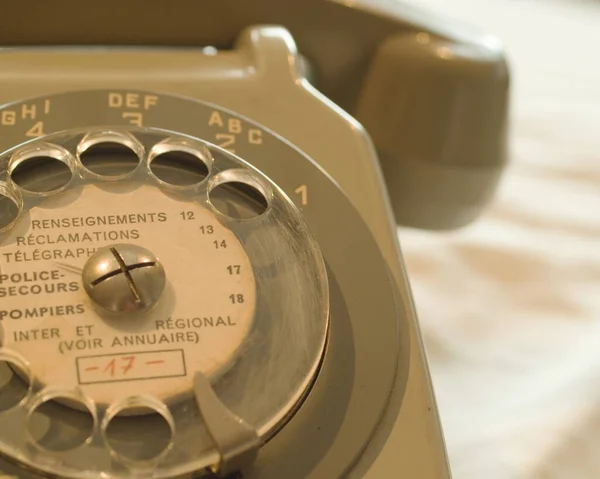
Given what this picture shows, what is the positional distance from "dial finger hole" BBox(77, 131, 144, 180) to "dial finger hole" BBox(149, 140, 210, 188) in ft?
0.04

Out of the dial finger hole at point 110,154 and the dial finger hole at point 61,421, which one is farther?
the dial finger hole at point 110,154

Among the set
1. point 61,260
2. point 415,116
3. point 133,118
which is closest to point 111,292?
point 61,260

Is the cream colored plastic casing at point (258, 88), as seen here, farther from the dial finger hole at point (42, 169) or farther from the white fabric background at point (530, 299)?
the white fabric background at point (530, 299)

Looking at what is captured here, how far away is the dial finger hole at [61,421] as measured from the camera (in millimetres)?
417

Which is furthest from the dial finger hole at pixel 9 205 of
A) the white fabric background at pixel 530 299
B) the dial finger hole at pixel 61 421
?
the white fabric background at pixel 530 299

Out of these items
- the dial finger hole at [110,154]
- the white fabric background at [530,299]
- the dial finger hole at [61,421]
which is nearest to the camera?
Answer: the dial finger hole at [61,421]

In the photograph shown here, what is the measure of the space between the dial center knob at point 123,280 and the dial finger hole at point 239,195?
80mm

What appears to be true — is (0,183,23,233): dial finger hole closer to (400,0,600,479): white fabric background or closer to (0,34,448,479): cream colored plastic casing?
(0,34,448,479): cream colored plastic casing

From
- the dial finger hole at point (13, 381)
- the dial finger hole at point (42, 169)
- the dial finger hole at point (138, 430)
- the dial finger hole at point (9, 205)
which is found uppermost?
the dial finger hole at point (42, 169)

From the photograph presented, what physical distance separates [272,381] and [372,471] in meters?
0.07

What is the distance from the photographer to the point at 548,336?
83cm

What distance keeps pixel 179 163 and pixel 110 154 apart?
0.15ft

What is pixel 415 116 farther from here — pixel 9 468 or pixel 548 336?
pixel 9 468

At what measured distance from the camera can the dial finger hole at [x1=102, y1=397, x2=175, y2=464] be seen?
16.5 inches
